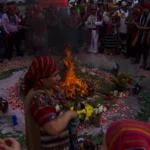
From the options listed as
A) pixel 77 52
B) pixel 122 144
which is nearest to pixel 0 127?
Answer: pixel 122 144

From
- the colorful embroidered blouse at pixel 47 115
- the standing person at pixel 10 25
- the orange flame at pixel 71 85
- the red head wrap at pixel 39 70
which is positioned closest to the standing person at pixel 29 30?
the standing person at pixel 10 25

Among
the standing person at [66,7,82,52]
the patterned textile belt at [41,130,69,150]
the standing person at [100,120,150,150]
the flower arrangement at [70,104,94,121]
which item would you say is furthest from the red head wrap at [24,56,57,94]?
the standing person at [66,7,82,52]

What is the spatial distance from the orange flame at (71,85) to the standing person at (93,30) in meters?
4.39

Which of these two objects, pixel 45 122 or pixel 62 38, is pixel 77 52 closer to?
pixel 62 38

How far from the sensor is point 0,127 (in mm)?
5676

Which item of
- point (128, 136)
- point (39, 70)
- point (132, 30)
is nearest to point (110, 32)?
point (132, 30)

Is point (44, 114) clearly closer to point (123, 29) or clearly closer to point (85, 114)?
point (85, 114)

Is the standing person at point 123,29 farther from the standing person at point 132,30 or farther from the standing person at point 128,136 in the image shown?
the standing person at point 128,136

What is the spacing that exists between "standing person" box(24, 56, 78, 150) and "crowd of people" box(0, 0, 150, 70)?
22.9 ft

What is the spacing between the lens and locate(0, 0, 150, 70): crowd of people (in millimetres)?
10451

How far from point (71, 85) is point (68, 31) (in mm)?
4817

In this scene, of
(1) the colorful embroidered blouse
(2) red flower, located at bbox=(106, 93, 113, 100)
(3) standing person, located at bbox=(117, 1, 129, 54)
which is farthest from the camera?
(3) standing person, located at bbox=(117, 1, 129, 54)

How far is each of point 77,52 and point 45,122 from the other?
9139 mm

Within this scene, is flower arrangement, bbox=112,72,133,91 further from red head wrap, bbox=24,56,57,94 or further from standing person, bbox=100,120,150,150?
standing person, bbox=100,120,150,150
